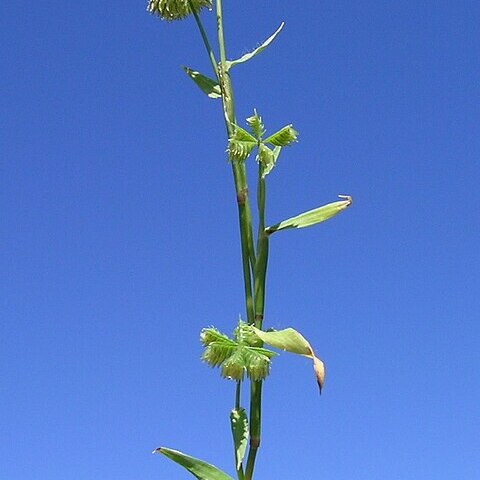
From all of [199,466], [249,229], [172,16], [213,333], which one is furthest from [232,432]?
[172,16]

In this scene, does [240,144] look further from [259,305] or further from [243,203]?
[259,305]

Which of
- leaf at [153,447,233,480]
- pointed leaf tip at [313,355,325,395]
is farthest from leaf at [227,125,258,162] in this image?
leaf at [153,447,233,480]

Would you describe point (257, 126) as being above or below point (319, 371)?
above

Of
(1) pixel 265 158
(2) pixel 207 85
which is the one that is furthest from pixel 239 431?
(2) pixel 207 85

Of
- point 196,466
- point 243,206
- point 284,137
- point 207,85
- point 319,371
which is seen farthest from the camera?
point 207,85

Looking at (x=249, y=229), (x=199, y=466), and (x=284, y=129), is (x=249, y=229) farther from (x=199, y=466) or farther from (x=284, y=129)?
(x=199, y=466)

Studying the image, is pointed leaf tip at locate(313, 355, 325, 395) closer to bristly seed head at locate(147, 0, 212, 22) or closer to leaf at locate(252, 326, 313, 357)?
leaf at locate(252, 326, 313, 357)

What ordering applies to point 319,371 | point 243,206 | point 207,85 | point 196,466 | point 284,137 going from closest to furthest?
point 319,371
point 196,466
point 243,206
point 284,137
point 207,85
